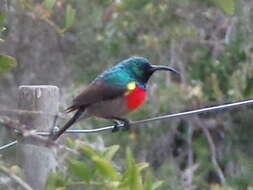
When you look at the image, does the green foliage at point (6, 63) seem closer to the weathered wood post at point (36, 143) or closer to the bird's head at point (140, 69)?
the weathered wood post at point (36, 143)

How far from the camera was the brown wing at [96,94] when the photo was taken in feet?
10.5

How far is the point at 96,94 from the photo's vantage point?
11.0 feet

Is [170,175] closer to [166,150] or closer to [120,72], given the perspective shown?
[166,150]

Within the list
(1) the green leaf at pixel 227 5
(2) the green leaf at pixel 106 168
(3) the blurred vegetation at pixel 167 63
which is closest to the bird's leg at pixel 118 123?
(2) the green leaf at pixel 106 168

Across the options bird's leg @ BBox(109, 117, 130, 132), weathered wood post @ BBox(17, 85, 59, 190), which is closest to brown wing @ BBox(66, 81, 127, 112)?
bird's leg @ BBox(109, 117, 130, 132)

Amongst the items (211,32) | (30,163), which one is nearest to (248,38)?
A: (211,32)

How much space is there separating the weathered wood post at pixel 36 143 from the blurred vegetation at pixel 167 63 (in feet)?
10.5

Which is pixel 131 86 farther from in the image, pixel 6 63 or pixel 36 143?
pixel 6 63

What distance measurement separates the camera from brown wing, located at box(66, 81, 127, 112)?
10.5 ft

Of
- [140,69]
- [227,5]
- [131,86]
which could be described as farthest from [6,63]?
[140,69]

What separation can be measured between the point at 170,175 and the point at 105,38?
1.39 metres

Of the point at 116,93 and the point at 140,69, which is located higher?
the point at 140,69

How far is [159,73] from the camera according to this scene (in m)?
6.80

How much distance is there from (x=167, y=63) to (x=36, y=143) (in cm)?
447
